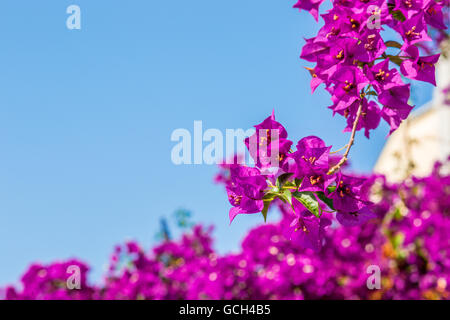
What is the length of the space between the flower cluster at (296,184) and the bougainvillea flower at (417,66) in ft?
1.00

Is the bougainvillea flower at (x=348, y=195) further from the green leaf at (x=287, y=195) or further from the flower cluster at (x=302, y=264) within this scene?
the flower cluster at (x=302, y=264)

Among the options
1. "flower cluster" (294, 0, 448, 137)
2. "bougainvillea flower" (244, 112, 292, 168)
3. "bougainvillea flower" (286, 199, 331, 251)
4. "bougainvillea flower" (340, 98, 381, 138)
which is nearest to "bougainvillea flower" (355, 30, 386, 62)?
"flower cluster" (294, 0, 448, 137)

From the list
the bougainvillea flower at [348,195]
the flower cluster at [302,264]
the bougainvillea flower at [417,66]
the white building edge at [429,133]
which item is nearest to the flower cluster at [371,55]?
the bougainvillea flower at [417,66]

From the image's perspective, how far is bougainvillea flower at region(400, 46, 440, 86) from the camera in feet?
3.51

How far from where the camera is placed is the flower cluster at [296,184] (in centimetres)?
89

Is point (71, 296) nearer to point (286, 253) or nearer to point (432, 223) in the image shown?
point (286, 253)

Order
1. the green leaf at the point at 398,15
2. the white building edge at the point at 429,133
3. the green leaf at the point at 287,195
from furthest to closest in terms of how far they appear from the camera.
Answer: the white building edge at the point at 429,133 → the green leaf at the point at 398,15 → the green leaf at the point at 287,195

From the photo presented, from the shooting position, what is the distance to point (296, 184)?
36.0 inches

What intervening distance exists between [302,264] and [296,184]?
2.36m

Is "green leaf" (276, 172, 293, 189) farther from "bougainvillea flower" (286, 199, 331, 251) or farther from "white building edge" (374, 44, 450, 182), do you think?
"white building edge" (374, 44, 450, 182)

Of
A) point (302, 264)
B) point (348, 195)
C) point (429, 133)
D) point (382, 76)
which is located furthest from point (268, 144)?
point (429, 133)

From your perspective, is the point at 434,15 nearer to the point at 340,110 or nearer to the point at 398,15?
the point at 398,15
